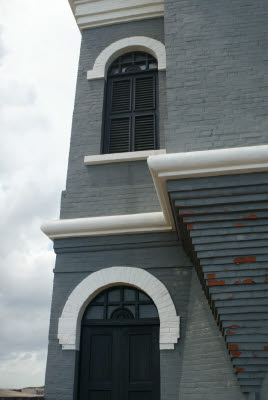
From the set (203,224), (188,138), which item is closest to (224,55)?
(188,138)

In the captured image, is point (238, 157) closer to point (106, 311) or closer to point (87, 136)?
point (106, 311)

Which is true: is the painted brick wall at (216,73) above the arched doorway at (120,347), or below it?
above

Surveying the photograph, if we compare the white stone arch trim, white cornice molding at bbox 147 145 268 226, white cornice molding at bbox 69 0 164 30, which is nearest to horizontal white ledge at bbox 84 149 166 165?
the white stone arch trim

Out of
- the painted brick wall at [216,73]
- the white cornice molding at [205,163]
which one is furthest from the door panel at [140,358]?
the painted brick wall at [216,73]

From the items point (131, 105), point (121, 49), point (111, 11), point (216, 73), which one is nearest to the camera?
point (216, 73)

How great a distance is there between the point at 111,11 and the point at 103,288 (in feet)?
19.4

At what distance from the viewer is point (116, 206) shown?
7.45m

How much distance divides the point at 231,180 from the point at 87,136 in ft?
12.7

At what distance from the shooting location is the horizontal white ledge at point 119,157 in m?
7.71

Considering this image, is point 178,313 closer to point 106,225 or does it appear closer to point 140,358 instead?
point 140,358

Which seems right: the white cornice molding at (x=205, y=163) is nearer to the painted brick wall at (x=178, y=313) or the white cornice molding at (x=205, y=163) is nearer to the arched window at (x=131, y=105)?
the painted brick wall at (x=178, y=313)

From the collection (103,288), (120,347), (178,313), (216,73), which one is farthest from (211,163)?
(120,347)

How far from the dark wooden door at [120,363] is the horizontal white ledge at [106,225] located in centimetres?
151

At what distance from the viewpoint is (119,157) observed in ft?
25.5
